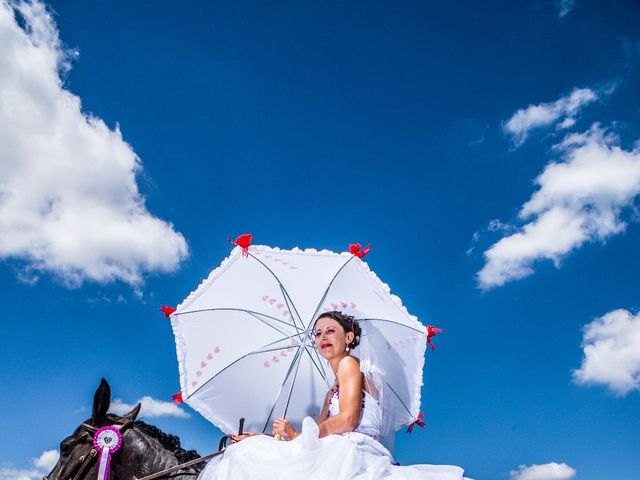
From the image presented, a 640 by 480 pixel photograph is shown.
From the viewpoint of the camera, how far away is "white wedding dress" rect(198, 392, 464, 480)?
3.12 m

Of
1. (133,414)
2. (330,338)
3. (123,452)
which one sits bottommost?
(123,452)

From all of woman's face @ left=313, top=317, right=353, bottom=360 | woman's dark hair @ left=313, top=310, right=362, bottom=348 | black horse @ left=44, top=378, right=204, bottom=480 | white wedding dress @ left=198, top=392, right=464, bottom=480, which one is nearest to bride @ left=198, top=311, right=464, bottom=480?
white wedding dress @ left=198, top=392, right=464, bottom=480

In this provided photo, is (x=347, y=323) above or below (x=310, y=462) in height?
above

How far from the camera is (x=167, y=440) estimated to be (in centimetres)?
536

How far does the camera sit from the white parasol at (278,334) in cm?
605

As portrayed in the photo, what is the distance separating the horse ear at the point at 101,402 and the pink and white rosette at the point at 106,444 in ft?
0.70

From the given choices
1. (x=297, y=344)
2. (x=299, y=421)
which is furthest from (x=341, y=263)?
(x=299, y=421)

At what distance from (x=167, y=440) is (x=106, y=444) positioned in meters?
0.69

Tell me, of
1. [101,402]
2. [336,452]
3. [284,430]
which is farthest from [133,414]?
[336,452]

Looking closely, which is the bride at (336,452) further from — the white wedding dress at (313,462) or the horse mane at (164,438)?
the horse mane at (164,438)

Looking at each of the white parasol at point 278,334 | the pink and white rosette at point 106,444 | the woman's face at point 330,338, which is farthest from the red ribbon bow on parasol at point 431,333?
the pink and white rosette at point 106,444

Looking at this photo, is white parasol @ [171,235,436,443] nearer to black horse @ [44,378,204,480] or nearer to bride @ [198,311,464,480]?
black horse @ [44,378,204,480]

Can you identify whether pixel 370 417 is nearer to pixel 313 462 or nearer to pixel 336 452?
pixel 336 452

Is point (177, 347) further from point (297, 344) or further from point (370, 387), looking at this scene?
point (370, 387)
